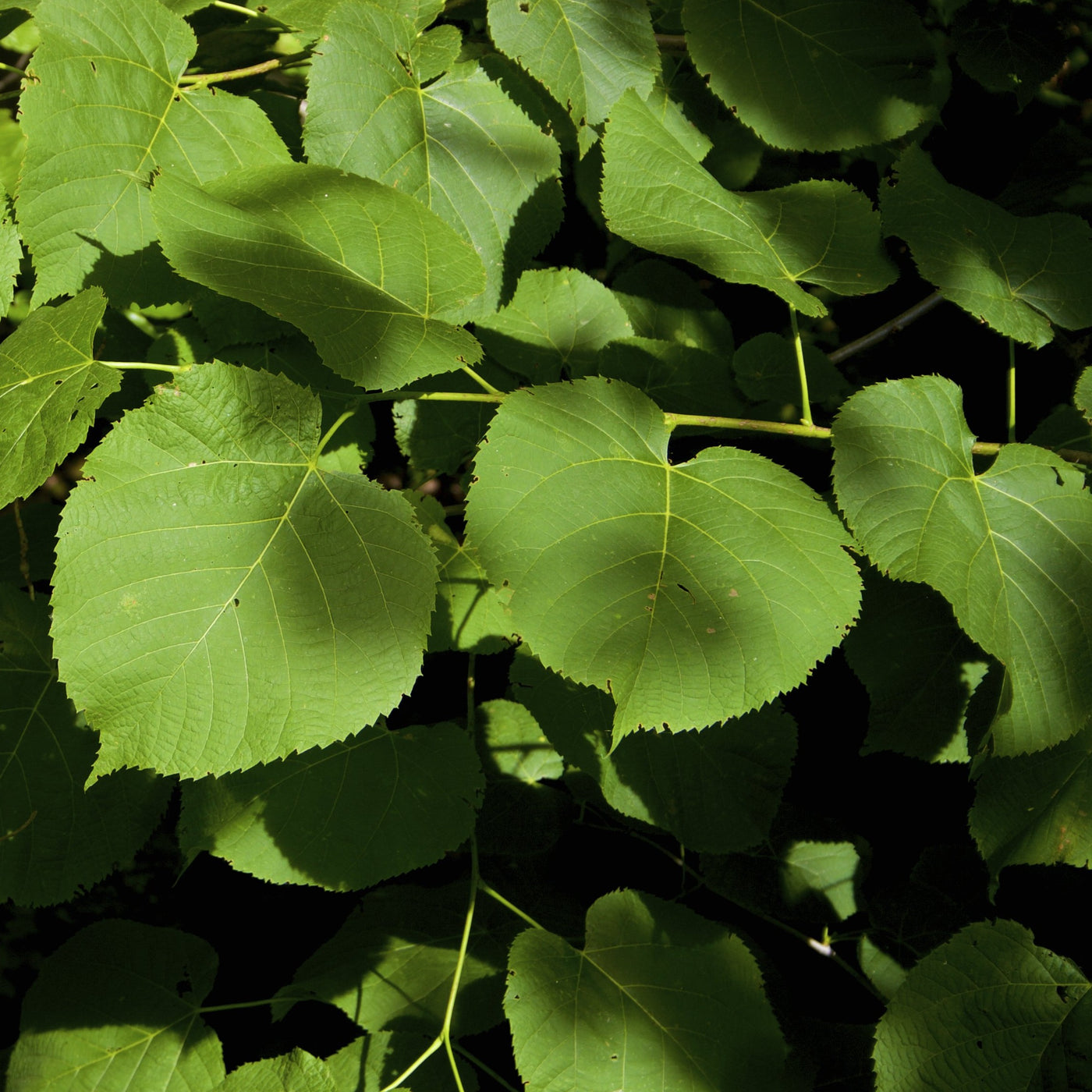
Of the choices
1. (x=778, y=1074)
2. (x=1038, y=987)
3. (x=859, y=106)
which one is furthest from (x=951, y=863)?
(x=859, y=106)

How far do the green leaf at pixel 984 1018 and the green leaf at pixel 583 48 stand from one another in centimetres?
147

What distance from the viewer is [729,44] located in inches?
57.4

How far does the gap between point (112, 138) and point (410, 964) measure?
1567mm

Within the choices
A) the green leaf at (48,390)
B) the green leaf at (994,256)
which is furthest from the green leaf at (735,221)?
the green leaf at (48,390)

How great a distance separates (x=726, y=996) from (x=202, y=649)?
105 cm

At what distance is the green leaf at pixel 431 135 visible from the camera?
135 cm

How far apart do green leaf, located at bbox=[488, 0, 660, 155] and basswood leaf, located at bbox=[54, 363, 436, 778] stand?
2.23ft

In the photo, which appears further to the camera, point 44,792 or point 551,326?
point 551,326

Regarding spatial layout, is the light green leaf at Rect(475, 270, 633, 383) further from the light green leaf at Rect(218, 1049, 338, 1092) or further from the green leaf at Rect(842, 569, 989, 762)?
the light green leaf at Rect(218, 1049, 338, 1092)

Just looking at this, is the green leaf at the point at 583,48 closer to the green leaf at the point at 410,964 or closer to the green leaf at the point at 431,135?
the green leaf at the point at 431,135

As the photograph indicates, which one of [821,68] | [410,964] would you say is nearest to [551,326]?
[821,68]

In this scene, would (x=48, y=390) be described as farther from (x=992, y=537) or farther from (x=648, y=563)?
(x=992, y=537)

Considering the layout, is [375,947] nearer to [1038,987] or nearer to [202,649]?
[202,649]

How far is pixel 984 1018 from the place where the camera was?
1.35 meters
